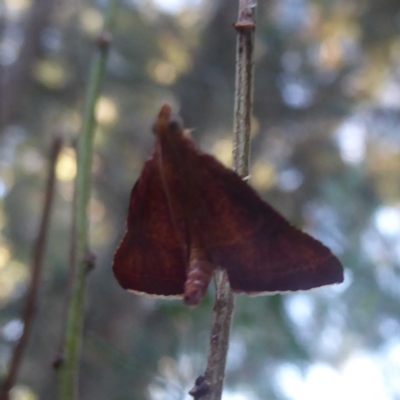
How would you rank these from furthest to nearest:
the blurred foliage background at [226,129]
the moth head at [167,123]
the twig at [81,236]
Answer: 1. the blurred foliage background at [226,129]
2. the twig at [81,236]
3. the moth head at [167,123]

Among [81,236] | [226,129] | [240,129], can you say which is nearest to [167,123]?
[240,129]

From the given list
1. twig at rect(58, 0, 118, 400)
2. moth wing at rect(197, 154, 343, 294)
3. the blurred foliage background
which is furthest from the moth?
the blurred foliage background

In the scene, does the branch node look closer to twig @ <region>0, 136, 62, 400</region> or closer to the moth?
the moth

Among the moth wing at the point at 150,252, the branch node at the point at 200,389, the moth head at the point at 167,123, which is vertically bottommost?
the branch node at the point at 200,389

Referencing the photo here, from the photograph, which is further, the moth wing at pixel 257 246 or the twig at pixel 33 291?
the twig at pixel 33 291

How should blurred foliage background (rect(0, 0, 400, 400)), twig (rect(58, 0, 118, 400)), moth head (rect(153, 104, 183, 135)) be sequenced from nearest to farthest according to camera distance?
moth head (rect(153, 104, 183, 135)) < twig (rect(58, 0, 118, 400)) < blurred foliage background (rect(0, 0, 400, 400))

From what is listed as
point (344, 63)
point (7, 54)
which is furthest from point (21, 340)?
→ point (7, 54)

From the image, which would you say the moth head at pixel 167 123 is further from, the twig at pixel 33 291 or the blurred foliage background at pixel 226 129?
the blurred foliage background at pixel 226 129

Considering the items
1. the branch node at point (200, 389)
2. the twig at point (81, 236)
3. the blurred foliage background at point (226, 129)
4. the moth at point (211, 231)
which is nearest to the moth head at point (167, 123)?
the moth at point (211, 231)
